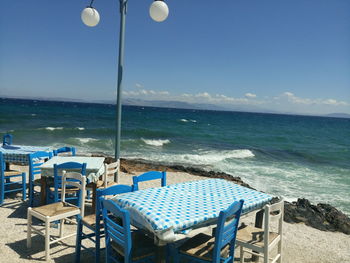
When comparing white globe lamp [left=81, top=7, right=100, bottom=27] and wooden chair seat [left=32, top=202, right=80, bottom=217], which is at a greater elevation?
white globe lamp [left=81, top=7, right=100, bottom=27]

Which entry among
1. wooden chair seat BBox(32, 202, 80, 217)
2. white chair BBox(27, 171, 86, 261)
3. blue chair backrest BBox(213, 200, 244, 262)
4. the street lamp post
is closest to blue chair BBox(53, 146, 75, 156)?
the street lamp post

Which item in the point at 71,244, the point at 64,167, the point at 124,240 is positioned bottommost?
the point at 71,244

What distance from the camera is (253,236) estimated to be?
3688 millimetres

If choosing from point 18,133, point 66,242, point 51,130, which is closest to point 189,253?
point 66,242

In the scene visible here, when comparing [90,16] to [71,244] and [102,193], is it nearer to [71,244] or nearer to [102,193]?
[102,193]

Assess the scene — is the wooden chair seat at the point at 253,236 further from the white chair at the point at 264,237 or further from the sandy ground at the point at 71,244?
the sandy ground at the point at 71,244

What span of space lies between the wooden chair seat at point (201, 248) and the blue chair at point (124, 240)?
0.37 m

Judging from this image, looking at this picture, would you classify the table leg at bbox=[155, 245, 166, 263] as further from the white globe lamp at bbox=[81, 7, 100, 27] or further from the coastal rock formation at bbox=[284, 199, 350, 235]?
the coastal rock formation at bbox=[284, 199, 350, 235]

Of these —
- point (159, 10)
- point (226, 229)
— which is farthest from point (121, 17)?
point (226, 229)

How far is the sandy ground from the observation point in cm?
403

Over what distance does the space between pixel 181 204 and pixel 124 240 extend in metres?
0.73

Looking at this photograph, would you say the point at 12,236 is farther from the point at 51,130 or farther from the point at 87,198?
the point at 51,130

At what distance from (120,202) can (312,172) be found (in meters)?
14.2

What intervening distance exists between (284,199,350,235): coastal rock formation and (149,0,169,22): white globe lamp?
5319 millimetres
